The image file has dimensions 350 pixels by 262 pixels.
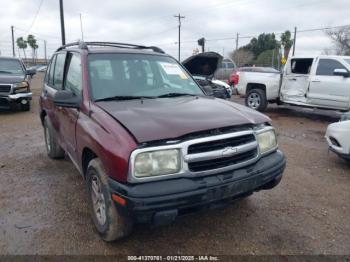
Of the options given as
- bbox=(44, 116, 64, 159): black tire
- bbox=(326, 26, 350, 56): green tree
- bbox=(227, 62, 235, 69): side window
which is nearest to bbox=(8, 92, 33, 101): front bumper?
bbox=(44, 116, 64, 159): black tire

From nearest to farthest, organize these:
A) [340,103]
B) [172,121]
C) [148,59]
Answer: [172,121] < [148,59] < [340,103]

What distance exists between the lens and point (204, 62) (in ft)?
→ 31.9

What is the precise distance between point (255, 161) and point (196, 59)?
7222mm

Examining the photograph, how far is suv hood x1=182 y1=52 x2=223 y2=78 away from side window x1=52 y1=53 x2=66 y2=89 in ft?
18.0

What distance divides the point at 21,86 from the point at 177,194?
9.30m

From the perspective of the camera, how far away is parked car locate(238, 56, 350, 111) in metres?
8.67

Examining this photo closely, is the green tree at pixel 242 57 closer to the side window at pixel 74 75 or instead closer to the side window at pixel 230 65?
the side window at pixel 230 65

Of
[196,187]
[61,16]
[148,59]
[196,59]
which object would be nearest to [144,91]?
[148,59]

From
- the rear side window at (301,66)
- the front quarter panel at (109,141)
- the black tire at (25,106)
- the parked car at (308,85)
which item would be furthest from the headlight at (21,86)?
the rear side window at (301,66)

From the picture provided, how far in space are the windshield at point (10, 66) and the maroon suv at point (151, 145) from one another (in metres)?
8.29

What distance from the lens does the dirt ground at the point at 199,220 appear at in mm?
2896

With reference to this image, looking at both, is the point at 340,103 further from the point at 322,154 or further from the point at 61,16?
the point at 61,16

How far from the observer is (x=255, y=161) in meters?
2.83

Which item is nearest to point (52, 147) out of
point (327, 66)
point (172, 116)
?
point (172, 116)
